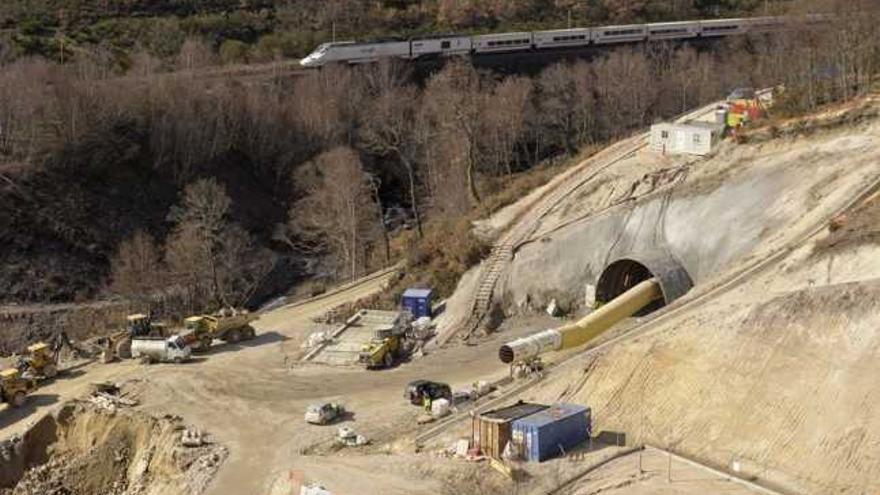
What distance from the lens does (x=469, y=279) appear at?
47.4 meters

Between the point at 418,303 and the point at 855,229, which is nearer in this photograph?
the point at 855,229

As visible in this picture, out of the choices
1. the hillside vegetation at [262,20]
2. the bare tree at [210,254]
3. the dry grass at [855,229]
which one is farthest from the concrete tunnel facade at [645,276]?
the hillside vegetation at [262,20]

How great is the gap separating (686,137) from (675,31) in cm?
5702

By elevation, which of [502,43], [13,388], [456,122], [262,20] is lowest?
[13,388]

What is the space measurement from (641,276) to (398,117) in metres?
36.8

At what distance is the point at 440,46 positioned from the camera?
95125 mm

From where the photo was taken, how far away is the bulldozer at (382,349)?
138ft

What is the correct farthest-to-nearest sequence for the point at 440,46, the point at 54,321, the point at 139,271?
the point at 440,46 → the point at 54,321 → the point at 139,271

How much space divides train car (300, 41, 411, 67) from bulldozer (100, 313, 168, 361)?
46.6 metres

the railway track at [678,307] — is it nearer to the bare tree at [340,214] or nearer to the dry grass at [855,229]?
the dry grass at [855,229]

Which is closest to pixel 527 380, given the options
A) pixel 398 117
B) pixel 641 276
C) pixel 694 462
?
pixel 694 462

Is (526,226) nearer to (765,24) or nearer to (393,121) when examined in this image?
(393,121)

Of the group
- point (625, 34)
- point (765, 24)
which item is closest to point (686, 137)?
point (625, 34)

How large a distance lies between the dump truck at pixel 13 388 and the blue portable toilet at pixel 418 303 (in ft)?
48.5
